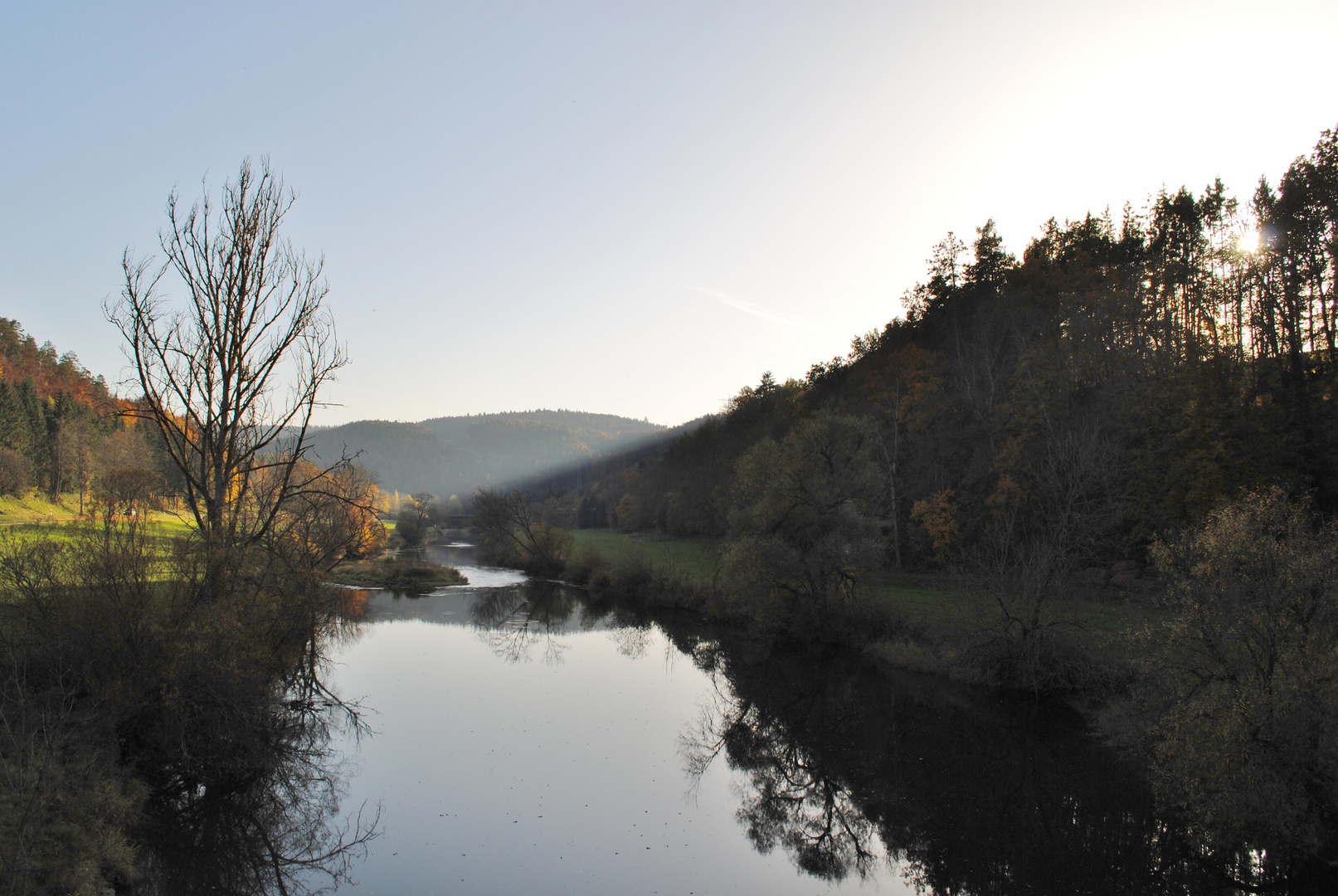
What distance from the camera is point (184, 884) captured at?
9.06m

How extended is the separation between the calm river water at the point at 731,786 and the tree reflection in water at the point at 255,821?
0.51 m

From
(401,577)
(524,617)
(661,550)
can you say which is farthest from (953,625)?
(401,577)

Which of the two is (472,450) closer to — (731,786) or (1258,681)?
(731,786)

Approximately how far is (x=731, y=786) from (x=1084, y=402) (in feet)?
83.2

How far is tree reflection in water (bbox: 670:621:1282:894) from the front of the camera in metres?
10.1

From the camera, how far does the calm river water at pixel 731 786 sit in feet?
33.1

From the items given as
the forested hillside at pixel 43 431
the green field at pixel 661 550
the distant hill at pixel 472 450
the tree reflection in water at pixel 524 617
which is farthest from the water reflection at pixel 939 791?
the distant hill at pixel 472 450

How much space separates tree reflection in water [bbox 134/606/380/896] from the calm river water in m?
0.51

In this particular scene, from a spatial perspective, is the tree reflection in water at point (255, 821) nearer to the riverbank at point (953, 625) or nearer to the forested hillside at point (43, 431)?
the riverbank at point (953, 625)

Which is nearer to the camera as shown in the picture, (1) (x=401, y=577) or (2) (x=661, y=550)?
(1) (x=401, y=577)

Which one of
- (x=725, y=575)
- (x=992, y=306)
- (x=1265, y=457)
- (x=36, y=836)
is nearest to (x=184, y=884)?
(x=36, y=836)

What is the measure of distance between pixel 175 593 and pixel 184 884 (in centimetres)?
434

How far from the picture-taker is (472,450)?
164 meters

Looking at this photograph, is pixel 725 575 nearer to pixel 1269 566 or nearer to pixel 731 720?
pixel 731 720
